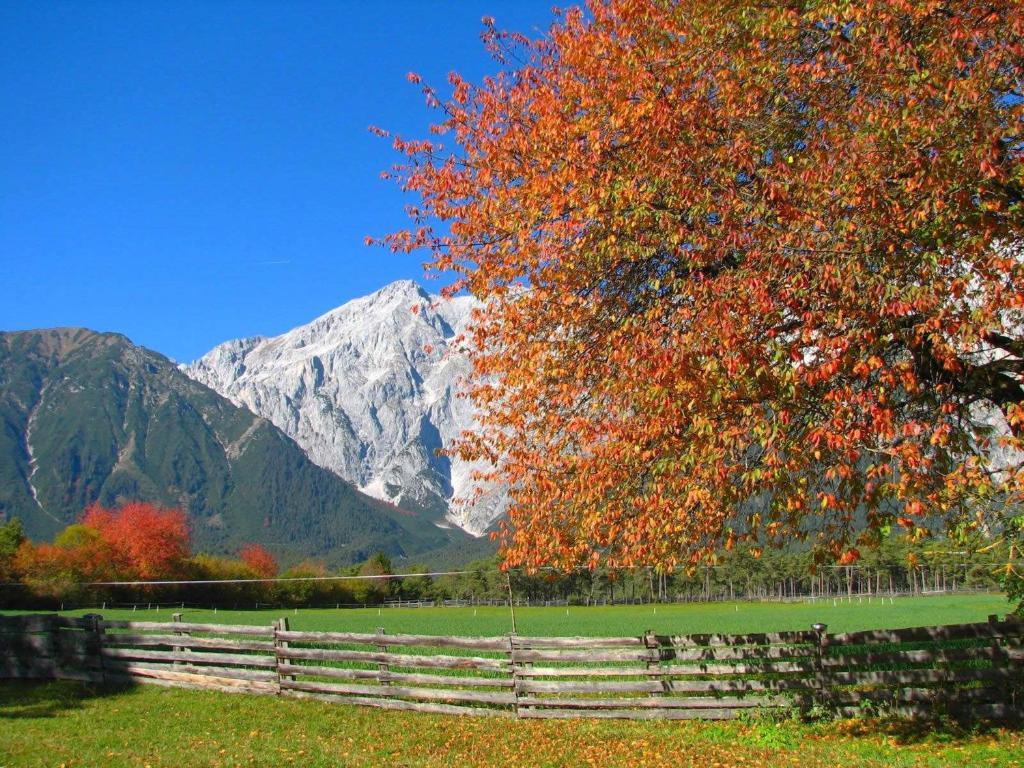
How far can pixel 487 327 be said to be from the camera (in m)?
12.1

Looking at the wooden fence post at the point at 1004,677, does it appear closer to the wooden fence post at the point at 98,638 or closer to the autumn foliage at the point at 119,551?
A: the wooden fence post at the point at 98,638

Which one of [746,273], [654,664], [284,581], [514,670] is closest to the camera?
[746,273]

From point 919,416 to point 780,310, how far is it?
2.30 meters

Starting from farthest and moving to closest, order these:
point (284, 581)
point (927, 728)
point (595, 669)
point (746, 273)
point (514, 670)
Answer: point (284, 581)
point (514, 670)
point (595, 669)
point (927, 728)
point (746, 273)

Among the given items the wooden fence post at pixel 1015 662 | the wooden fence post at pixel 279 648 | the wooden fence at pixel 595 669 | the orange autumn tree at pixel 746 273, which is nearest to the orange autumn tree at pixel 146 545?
the wooden fence at pixel 595 669

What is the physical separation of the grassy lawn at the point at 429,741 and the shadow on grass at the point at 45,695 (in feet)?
0.36

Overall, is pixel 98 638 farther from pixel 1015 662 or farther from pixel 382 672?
pixel 1015 662

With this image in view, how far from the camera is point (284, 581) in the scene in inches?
2571

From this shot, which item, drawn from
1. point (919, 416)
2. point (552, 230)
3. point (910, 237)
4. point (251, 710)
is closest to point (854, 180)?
point (910, 237)

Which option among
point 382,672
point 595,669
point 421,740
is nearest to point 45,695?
point 382,672

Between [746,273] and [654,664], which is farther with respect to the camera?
[654,664]

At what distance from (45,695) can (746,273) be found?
17035 mm

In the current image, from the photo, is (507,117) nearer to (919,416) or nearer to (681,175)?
(681,175)

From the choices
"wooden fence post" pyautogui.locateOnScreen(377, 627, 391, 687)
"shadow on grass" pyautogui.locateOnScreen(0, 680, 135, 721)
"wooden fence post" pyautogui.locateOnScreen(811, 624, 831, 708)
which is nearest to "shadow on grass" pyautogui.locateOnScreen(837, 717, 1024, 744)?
"wooden fence post" pyautogui.locateOnScreen(811, 624, 831, 708)
